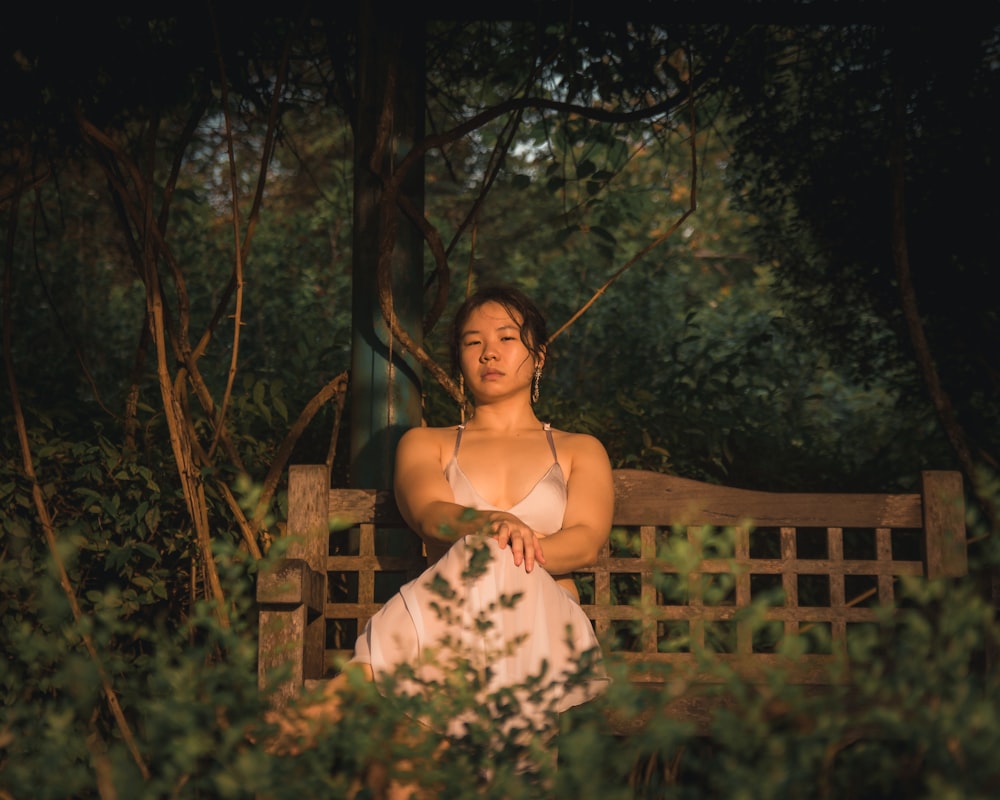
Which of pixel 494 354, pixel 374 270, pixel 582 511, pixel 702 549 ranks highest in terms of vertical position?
pixel 374 270

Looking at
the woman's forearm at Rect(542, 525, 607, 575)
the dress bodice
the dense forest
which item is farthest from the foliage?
the dress bodice

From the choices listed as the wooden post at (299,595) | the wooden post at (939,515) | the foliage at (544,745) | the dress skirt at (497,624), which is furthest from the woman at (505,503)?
the wooden post at (939,515)

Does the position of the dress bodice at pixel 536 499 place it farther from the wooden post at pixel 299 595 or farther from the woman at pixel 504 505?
the wooden post at pixel 299 595

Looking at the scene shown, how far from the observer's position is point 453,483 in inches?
125

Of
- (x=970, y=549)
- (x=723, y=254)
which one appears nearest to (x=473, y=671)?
(x=970, y=549)

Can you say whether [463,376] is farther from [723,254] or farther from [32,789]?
[723,254]

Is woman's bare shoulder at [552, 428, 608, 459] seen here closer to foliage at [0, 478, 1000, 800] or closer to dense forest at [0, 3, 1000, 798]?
dense forest at [0, 3, 1000, 798]

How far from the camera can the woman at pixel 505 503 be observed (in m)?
2.69

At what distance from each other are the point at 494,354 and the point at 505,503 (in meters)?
0.44

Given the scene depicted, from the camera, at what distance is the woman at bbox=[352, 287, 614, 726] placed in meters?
2.69

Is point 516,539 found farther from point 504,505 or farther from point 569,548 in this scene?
point 504,505

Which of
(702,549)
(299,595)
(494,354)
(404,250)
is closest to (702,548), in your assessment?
(702,549)

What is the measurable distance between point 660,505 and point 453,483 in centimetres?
66

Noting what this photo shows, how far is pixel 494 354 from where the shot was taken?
3.27 meters
